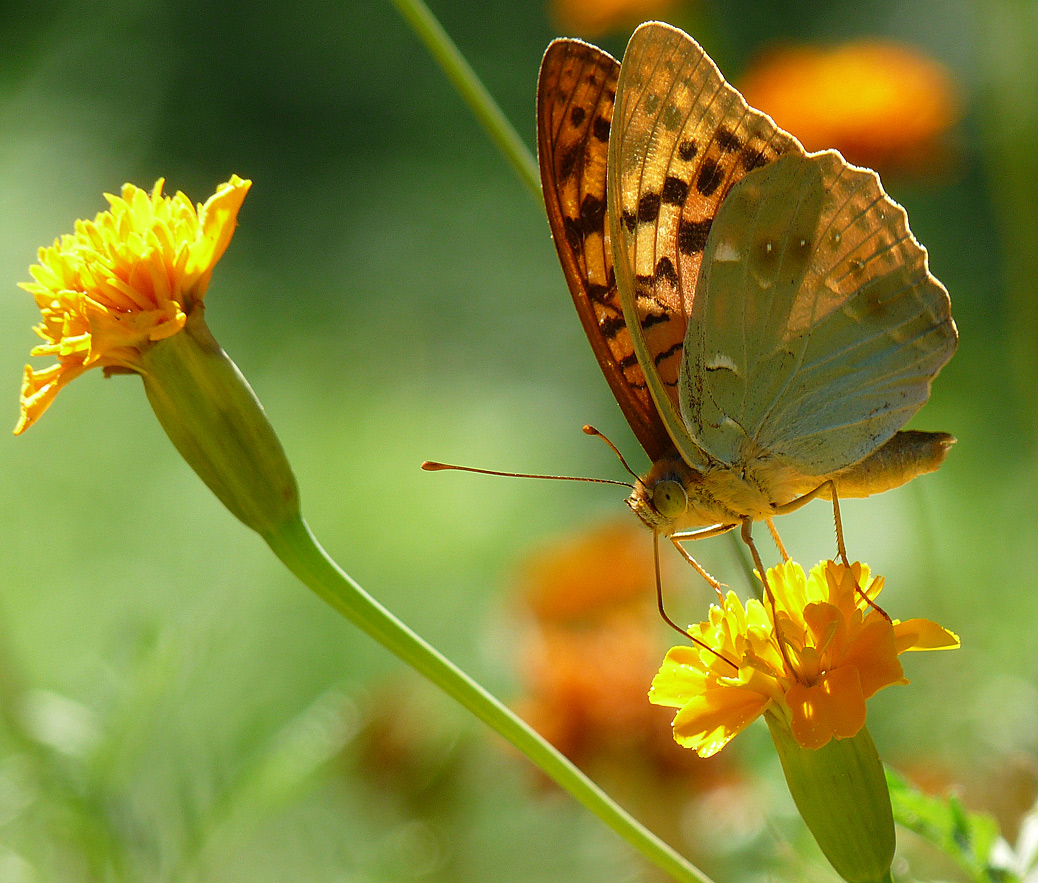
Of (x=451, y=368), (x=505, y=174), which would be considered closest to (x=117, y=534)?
(x=451, y=368)

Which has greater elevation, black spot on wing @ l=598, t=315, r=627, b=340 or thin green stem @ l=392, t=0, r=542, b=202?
thin green stem @ l=392, t=0, r=542, b=202

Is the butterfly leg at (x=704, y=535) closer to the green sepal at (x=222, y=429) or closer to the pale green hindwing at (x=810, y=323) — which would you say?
the pale green hindwing at (x=810, y=323)

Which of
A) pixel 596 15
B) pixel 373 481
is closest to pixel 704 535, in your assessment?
pixel 596 15

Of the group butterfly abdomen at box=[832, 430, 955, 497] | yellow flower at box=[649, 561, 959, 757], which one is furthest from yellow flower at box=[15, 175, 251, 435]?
butterfly abdomen at box=[832, 430, 955, 497]

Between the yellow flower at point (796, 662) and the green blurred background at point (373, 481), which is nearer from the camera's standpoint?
the yellow flower at point (796, 662)

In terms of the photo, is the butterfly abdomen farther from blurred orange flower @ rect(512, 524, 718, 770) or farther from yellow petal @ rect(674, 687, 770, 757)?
blurred orange flower @ rect(512, 524, 718, 770)

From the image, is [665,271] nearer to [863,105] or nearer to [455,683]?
[455,683]

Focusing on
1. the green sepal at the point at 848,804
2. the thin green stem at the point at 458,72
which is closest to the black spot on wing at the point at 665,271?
the thin green stem at the point at 458,72
